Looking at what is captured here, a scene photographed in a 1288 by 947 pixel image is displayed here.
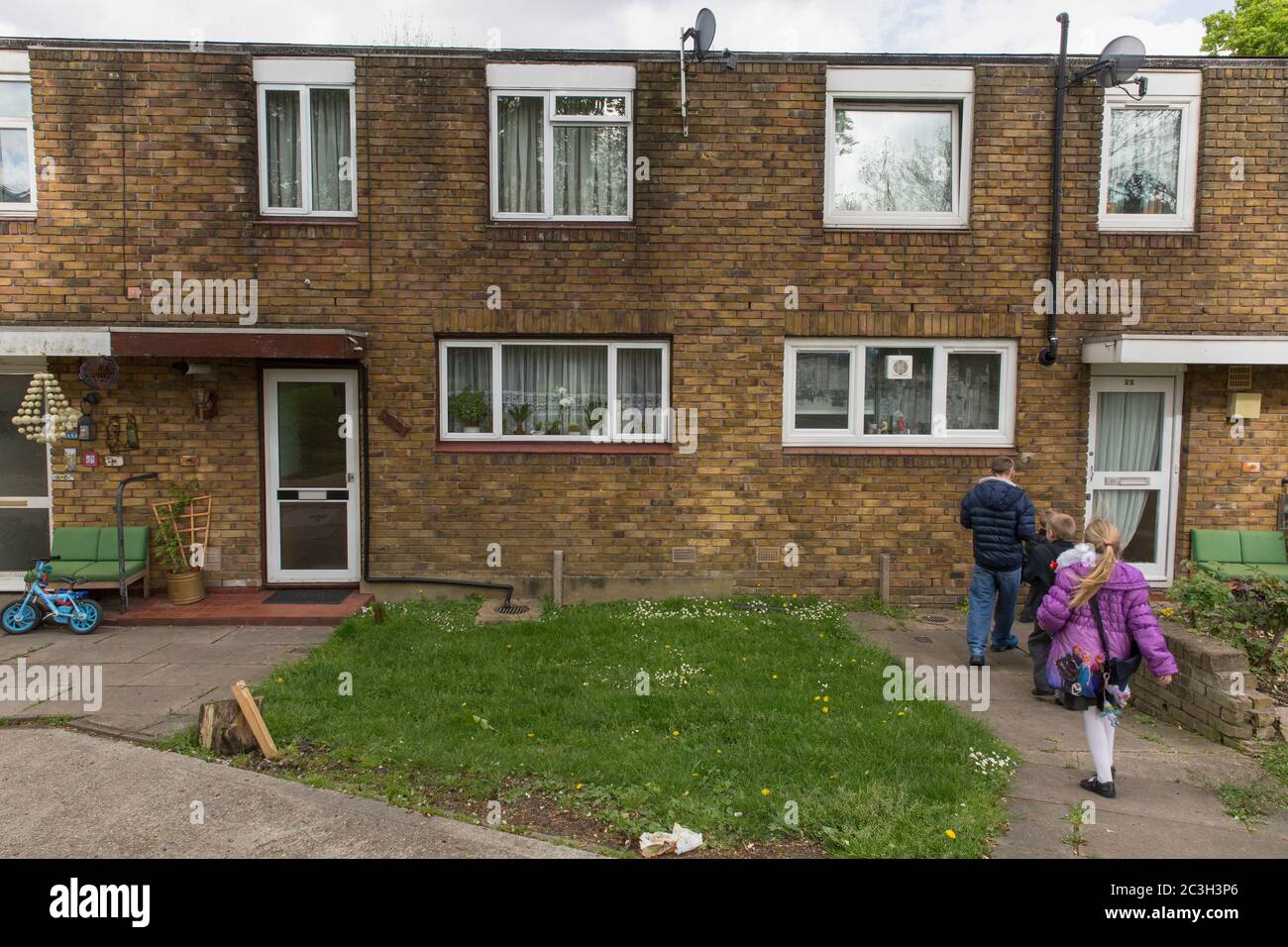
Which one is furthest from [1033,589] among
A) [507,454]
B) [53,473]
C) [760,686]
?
[53,473]

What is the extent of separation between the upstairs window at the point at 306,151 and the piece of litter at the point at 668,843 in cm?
710

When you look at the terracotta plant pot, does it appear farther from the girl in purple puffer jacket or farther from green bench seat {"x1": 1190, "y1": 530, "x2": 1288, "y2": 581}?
green bench seat {"x1": 1190, "y1": 530, "x2": 1288, "y2": 581}

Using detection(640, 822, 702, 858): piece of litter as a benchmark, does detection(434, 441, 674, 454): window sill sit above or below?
above

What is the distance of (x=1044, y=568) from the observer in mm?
6355

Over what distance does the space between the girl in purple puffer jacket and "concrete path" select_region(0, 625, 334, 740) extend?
5.63 m

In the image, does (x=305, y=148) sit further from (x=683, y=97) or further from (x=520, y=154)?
(x=683, y=97)

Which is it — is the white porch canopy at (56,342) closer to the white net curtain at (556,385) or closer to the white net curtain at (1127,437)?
the white net curtain at (556,385)

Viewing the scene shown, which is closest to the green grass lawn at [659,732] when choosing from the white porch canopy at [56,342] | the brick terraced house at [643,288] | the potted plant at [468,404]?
the brick terraced house at [643,288]

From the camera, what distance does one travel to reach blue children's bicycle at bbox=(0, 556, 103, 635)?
738cm

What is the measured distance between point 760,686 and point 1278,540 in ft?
21.1

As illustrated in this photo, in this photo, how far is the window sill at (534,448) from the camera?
8.49 metres

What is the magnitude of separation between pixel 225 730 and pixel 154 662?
2.30 meters

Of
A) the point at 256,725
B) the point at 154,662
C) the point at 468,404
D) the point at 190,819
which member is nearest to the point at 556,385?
the point at 468,404

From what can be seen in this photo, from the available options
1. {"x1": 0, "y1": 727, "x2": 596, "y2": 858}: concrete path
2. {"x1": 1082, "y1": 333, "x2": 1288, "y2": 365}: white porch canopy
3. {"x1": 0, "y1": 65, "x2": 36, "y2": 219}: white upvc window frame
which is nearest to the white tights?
{"x1": 0, "y1": 727, "x2": 596, "y2": 858}: concrete path
